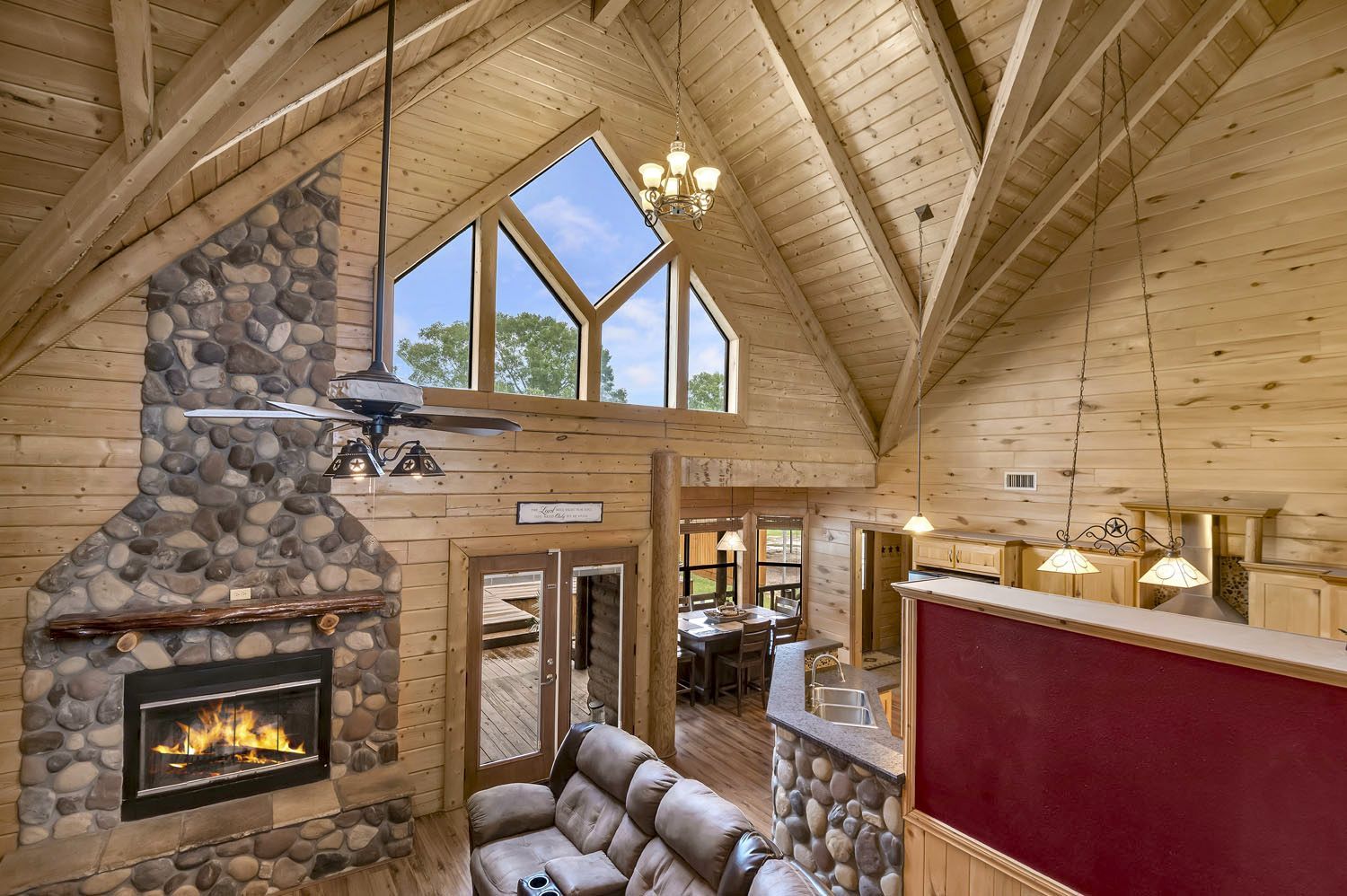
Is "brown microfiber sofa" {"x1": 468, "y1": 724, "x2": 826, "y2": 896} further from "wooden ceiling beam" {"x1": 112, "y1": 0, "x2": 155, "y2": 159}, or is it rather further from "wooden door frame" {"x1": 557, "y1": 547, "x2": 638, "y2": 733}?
"wooden ceiling beam" {"x1": 112, "y1": 0, "x2": 155, "y2": 159}

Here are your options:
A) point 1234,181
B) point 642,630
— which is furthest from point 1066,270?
point 642,630

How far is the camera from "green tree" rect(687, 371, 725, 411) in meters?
6.33

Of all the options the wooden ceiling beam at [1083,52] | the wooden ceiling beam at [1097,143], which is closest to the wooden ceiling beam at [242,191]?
the wooden ceiling beam at [1083,52]

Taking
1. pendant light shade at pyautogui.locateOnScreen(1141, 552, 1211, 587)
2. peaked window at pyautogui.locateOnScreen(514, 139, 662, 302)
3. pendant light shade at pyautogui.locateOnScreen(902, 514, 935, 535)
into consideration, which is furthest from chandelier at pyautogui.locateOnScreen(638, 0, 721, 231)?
pendant light shade at pyautogui.locateOnScreen(1141, 552, 1211, 587)

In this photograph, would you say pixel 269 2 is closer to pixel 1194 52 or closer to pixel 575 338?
pixel 575 338

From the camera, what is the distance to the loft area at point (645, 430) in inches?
98.7

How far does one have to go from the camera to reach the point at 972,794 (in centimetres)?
266

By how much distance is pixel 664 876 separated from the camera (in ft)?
10.2

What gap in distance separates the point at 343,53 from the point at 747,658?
6.42 metres

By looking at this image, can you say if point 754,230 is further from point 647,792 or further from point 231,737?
point 231,737

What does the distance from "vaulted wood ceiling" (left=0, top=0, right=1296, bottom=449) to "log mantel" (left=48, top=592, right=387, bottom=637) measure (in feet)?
4.89

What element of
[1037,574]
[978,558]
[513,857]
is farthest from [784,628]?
[513,857]

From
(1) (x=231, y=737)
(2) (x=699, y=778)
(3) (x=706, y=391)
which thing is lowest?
(2) (x=699, y=778)

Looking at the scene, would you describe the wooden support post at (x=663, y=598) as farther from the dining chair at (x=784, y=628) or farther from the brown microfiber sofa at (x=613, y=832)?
the brown microfiber sofa at (x=613, y=832)
